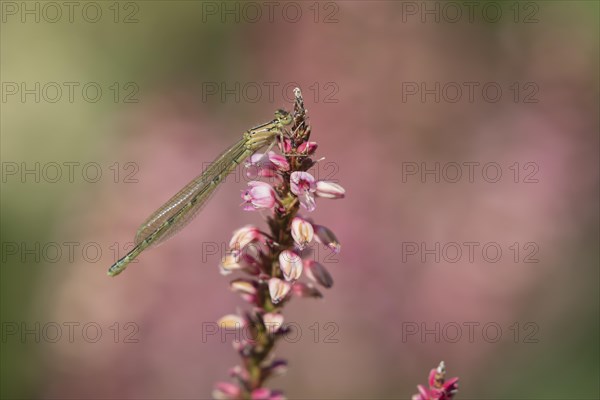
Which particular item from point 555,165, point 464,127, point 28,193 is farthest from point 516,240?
point 28,193

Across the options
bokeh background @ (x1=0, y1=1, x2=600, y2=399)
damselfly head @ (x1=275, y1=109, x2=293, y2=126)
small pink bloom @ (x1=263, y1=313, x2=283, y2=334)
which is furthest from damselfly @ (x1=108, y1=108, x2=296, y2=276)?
bokeh background @ (x1=0, y1=1, x2=600, y2=399)

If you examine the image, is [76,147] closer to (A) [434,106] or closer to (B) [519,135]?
(A) [434,106]

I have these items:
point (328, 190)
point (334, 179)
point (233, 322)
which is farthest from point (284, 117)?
point (334, 179)

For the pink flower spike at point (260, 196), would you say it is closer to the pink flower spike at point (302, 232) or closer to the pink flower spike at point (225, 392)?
the pink flower spike at point (302, 232)

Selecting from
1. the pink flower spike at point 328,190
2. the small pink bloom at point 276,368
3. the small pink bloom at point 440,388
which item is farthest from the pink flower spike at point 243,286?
Answer: the small pink bloom at point 440,388

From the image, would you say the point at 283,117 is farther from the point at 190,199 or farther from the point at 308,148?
the point at 308,148

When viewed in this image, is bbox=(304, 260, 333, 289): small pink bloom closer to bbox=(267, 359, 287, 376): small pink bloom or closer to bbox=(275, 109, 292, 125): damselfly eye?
bbox=(267, 359, 287, 376): small pink bloom
